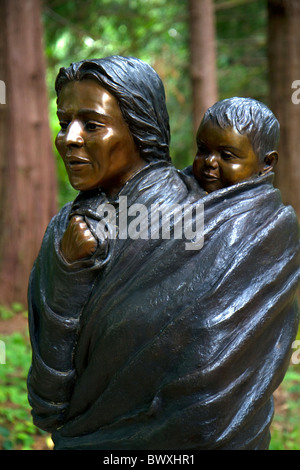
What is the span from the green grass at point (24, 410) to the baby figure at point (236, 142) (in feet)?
8.24

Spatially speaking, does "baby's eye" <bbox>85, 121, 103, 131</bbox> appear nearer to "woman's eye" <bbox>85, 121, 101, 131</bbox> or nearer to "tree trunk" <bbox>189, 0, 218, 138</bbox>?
"woman's eye" <bbox>85, 121, 101, 131</bbox>

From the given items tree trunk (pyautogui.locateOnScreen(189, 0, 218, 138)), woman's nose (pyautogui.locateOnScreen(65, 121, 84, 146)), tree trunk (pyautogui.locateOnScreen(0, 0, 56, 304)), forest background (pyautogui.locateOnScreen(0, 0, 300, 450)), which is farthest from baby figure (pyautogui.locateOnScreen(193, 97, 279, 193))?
tree trunk (pyautogui.locateOnScreen(0, 0, 56, 304))

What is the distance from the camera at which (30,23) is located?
6.86m

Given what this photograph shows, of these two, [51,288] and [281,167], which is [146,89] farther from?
[281,167]

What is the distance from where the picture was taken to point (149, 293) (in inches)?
82.4

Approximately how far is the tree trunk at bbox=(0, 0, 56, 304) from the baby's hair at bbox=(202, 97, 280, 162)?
4990 millimetres

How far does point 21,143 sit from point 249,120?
510cm

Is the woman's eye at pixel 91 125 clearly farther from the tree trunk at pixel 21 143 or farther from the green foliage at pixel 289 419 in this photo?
the tree trunk at pixel 21 143

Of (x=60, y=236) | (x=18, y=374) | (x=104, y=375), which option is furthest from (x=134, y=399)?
(x=18, y=374)

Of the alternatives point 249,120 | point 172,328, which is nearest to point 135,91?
point 249,120

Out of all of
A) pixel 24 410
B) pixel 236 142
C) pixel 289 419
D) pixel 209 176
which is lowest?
pixel 289 419

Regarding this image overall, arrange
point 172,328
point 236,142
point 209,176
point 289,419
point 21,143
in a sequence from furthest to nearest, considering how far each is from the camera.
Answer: point 21,143 < point 289,419 < point 209,176 < point 236,142 < point 172,328

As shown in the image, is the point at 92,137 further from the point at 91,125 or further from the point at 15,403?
the point at 15,403

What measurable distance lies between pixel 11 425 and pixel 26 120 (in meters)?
3.87
